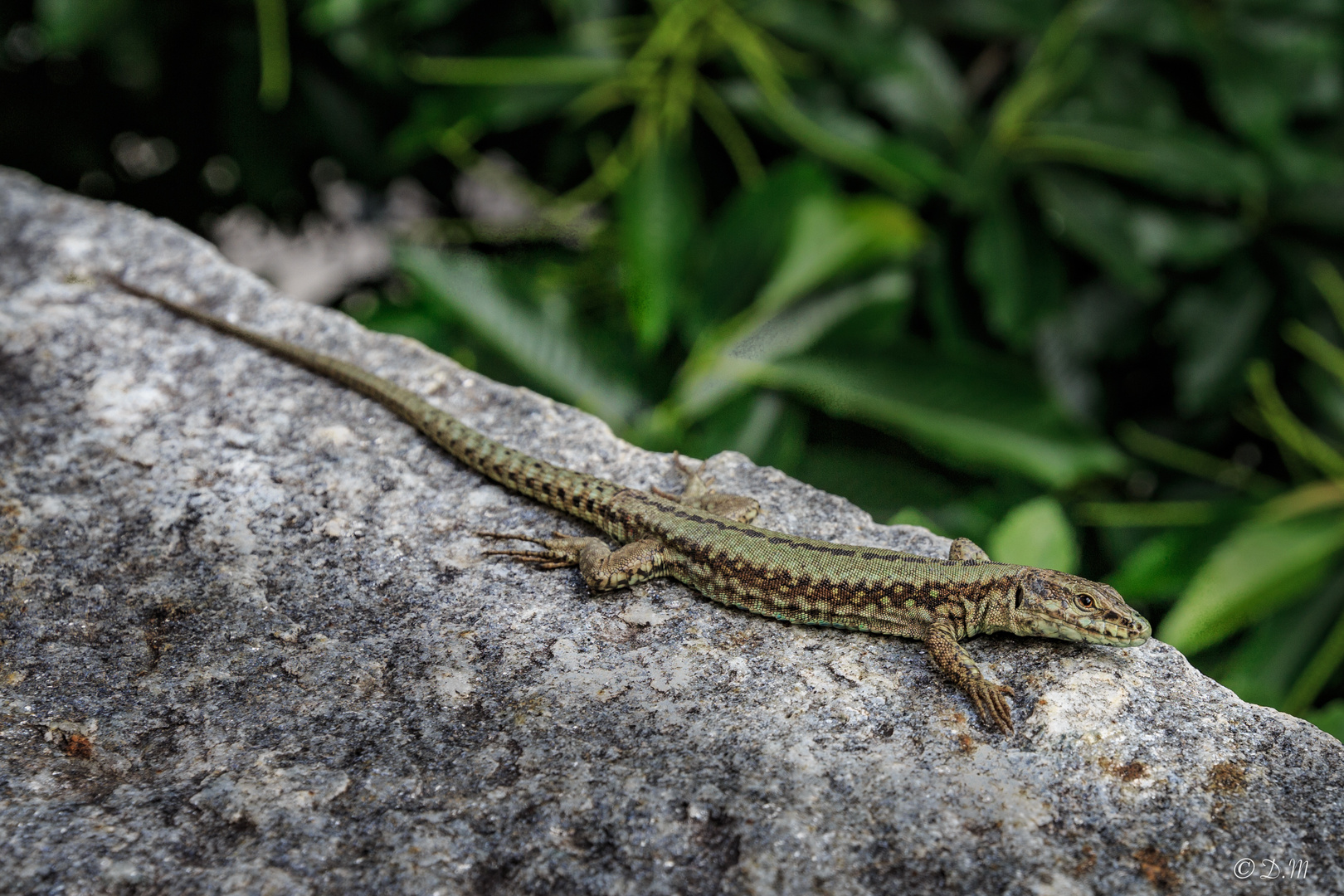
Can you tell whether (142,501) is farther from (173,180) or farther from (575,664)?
(173,180)

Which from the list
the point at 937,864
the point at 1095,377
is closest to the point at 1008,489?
the point at 1095,377

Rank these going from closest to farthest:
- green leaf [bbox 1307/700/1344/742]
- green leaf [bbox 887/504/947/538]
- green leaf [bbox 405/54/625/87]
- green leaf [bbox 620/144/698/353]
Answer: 1. green leaf [bbox 1307/700/1344/742]
2. green leaf [bbox 887/504/947/538]
3. green leaf [bbox 620/144/698/353]
4. green leaf [bbox 405/54/625/87]

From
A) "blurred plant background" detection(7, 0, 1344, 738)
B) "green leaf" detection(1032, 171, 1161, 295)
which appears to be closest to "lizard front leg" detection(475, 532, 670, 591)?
"blurred plant background" detection(7, 0, 1344, 738)

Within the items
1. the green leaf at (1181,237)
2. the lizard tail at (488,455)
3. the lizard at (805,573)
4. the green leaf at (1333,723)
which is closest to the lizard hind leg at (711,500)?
the lizard at (805,573)

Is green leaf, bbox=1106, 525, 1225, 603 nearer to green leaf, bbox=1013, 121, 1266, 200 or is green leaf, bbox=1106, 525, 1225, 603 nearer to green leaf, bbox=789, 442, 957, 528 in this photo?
green leaf, bbox=789, 442, 957, 528

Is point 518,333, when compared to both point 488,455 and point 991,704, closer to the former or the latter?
point 488,455

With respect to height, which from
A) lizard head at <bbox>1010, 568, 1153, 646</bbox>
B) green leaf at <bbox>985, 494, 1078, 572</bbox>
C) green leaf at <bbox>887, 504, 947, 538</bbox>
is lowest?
green leaf at <bbox>887, 504, 947, 538</bbox>

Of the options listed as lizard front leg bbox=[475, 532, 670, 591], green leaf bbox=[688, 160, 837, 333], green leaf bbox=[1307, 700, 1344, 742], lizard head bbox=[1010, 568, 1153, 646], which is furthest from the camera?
green leaf bbox=[688, 160, 837, 333]
